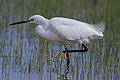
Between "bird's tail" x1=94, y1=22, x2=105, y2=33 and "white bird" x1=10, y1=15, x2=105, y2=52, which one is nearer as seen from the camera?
"white bird" x1=10, y1=15, x2=105, y2=52

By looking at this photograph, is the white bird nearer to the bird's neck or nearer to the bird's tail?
the bird's neck

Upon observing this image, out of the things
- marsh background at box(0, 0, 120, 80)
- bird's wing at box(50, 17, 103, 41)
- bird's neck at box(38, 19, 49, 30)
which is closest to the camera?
marsh background at box(0, 0, 120, 80)

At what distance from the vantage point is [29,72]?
9.41m

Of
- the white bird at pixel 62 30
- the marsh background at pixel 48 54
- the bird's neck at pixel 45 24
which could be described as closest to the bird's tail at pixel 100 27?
the white bird at pixel 62 30

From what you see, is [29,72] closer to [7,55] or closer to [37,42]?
[7,55]

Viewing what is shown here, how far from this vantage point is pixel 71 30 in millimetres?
9766

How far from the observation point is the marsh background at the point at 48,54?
30.7ft

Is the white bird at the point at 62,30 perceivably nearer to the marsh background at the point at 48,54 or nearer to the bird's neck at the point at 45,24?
the bird's neck at the point at 45,24

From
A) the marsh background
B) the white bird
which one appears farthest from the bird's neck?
the marsh background

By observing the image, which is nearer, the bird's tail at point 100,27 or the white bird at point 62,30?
A: the white bird at point 62,30

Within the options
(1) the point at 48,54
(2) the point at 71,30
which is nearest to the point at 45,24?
(2) the point at 71,30

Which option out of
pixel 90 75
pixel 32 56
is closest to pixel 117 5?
pixel 32 56

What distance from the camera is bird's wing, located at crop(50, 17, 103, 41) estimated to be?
31.7ft

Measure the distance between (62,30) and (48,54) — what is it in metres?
1.23
